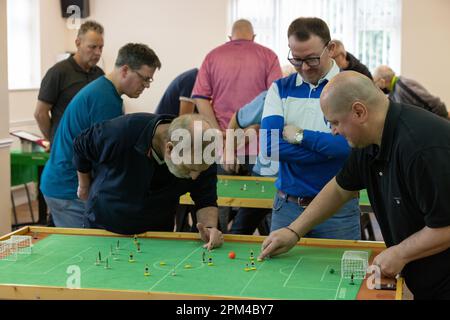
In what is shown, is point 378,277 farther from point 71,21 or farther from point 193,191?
point 71,21

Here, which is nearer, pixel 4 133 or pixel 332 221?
pixel 332 221

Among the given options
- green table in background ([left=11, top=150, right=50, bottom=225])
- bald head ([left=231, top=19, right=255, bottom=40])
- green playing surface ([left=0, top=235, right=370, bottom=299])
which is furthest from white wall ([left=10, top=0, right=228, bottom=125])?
green playing surface ([left=0, top=235, right=370, bottom=299])

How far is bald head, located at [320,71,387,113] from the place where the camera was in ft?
7.38

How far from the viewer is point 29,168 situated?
6551 millimetres

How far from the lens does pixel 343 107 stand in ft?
7.44

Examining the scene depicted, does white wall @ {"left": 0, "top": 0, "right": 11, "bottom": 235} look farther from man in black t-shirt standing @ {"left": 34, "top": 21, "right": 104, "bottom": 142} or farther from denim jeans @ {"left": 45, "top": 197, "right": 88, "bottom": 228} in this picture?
denim jeans @ {"left": 45, "top": 197, "right": 88, "bottom": 228}

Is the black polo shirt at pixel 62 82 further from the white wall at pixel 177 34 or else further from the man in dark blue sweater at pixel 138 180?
the white wall at pixel 177 34

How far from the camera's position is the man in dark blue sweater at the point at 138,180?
2928 millimetres

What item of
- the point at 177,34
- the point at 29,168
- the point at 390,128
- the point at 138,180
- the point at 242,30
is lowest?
the point at 29,168

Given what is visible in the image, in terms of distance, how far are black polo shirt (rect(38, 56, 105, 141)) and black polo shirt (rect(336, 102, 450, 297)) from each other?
299cm

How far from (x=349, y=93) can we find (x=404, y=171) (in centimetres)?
31

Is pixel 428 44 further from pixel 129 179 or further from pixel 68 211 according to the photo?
pixel 129 179

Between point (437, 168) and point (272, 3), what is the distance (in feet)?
24.3

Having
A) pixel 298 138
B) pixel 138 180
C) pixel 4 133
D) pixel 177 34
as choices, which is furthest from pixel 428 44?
pixel 138 180
